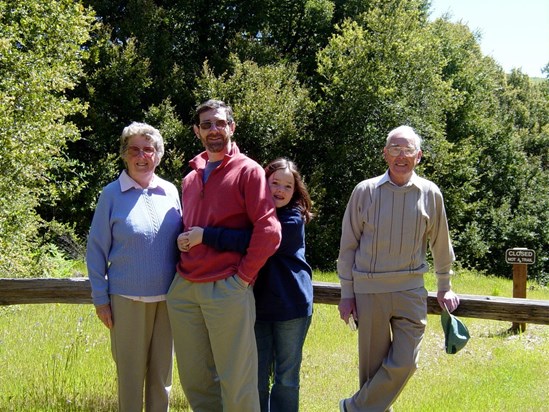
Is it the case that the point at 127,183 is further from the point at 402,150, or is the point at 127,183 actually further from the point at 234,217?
the point at 402,150

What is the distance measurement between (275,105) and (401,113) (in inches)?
178

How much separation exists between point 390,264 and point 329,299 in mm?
912

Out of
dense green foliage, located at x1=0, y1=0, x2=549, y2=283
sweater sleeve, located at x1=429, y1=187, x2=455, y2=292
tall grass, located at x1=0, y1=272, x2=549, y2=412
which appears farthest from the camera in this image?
dense green foliage, located at x1=0, y1=0, x2=549, y2=283

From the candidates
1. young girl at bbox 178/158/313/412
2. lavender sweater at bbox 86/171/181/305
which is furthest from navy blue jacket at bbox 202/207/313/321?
lavender sweater at bbox 86/171/181/305

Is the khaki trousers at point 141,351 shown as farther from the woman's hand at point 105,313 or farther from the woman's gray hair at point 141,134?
the woman's gray hair at point 141,134

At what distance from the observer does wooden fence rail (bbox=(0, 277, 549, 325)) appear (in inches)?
175

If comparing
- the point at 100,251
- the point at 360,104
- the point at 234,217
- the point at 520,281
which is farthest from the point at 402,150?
the point at 360,104

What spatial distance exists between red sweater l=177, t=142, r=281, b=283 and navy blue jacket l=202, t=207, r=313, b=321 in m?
0.19

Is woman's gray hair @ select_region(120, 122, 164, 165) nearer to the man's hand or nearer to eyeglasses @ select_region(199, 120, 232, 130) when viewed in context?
eyeglasses @ select_region(199, 120, 232, 130)

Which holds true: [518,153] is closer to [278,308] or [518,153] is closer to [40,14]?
[40,14]

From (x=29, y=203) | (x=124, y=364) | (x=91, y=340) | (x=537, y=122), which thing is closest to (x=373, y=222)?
(x=124, y=364)

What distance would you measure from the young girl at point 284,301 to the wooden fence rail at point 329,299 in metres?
0.79

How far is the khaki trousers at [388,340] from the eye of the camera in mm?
4172

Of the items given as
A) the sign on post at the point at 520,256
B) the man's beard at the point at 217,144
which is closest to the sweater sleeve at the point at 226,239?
the man's beard at the point at 217,144
